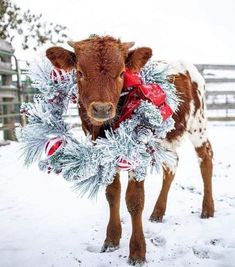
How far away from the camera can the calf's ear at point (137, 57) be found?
265cm

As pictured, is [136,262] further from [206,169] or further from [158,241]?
[206,169]

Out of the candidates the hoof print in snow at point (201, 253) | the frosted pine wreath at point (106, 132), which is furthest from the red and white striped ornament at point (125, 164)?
the hoof print in snow at point (201, 253)

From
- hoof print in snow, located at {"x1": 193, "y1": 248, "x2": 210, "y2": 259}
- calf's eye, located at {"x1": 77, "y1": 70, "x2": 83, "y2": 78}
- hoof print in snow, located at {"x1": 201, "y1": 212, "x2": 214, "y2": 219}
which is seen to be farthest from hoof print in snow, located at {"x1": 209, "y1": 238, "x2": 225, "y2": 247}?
calf's eye, located at {"x1": 77, "y1": 70, "x2": 83, "y2": 78}

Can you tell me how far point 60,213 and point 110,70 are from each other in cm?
180

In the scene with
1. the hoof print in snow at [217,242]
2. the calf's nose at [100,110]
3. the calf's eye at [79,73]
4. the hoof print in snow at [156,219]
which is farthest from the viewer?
the hoof print in snow at [156,219]

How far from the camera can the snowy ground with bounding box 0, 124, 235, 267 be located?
2.73 m

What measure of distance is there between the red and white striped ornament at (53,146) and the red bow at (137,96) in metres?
0.42

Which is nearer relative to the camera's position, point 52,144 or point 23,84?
point 52,144

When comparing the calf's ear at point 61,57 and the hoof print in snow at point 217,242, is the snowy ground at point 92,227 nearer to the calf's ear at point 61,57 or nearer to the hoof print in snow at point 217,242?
the hoof print in snow at point 217,242

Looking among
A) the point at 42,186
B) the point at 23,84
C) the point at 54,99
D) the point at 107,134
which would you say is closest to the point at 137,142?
the point at 107,134

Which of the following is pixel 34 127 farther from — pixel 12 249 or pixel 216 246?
pixel 216 246

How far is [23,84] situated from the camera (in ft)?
34.3

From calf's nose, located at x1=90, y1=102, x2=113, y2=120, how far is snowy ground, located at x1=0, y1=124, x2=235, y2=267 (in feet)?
2.71

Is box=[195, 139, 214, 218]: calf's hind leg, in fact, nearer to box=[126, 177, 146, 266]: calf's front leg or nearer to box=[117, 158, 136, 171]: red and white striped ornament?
box=[126, 177, 146, 266]: calf's front leg
